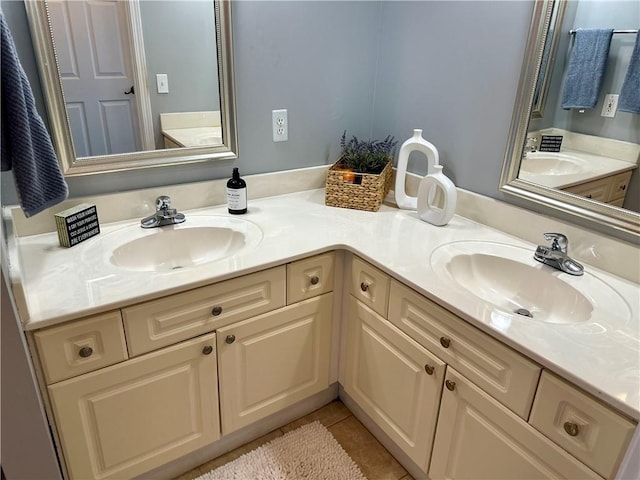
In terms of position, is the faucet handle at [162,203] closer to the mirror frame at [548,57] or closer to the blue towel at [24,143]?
the blue towel at [24,143]

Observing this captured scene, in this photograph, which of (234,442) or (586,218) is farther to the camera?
(234,442)

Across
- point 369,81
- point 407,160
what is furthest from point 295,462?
point 369,81

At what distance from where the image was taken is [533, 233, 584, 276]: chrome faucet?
1.30 m

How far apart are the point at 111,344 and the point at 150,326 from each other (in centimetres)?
10

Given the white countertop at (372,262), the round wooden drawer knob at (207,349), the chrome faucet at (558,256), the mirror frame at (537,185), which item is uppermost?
the mirror frame at (537,185)

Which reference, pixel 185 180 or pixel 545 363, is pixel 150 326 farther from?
pixel 545 363

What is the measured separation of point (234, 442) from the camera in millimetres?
1646

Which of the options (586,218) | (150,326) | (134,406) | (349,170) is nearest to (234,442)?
(134,406)

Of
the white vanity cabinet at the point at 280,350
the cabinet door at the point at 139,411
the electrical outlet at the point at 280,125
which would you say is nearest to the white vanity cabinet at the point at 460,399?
the white vanity cabinet at the point at 280,350

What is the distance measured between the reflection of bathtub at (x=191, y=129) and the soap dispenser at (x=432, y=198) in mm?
782

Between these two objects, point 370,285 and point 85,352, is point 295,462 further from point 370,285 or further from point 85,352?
point 85,352

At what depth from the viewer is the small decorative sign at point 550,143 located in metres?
1.39

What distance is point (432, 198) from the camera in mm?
1715

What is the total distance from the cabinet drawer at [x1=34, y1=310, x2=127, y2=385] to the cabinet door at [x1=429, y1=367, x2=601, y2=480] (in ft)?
2.95
